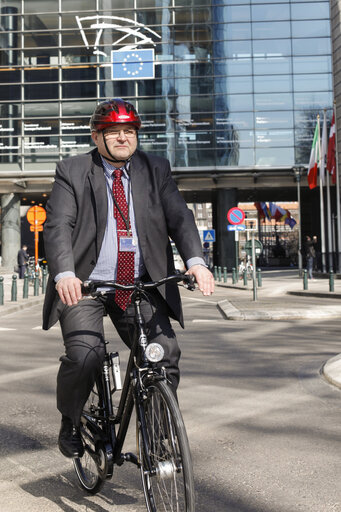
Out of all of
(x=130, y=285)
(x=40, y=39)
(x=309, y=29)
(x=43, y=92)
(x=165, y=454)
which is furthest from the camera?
(x=40, y=39)

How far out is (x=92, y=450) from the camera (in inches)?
123

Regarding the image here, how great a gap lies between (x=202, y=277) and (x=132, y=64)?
135ft

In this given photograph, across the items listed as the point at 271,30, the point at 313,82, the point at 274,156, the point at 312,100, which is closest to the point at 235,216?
the point at 274,156

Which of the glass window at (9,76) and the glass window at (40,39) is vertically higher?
the glass window at (40,39)

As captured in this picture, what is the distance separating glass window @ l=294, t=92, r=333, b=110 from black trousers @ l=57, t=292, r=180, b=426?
132 ft

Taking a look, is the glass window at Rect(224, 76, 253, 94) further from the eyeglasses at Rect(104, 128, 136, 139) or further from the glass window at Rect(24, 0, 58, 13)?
the eyeglasses at Rect(104, 128, 136, 139)

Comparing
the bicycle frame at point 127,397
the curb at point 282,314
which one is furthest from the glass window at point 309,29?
the bicycle frame at point 127,397

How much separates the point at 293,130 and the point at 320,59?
4.71 meters

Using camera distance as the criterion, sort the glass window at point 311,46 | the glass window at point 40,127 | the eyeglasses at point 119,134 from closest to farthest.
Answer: the eyeglasses at point 119,134 → the glass window at point 311,46 → the glass window at point 40,127

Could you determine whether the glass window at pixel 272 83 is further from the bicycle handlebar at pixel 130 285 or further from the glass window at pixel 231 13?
the bicycle handlebar at pixel 130 285

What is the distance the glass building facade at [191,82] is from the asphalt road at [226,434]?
3375 centimetres

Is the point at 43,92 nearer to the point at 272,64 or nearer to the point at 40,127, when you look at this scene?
the point at 40,127

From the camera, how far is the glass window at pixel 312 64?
1634 inches

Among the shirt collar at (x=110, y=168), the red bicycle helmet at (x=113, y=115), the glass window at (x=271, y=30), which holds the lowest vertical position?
the shirt collar at (x=110, y=168)
